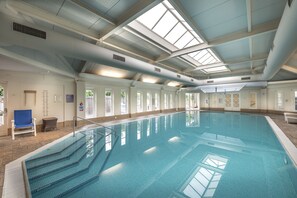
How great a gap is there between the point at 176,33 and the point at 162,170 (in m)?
4.79

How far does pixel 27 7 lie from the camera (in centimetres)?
300

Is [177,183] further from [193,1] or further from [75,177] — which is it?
[193,1]

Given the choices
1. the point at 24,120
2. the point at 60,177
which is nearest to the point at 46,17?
the point at 60,177

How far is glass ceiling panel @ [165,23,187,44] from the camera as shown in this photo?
4916 millimetres

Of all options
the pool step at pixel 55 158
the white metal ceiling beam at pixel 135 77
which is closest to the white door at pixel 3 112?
the pool step at pixel 55 158

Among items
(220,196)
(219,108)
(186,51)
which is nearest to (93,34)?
(186,51)

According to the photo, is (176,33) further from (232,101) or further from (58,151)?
(232,101)

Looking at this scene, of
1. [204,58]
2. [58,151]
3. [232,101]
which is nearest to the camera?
[58,151]

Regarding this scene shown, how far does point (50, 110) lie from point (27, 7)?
181 inches

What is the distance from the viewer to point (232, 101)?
14.7 metres

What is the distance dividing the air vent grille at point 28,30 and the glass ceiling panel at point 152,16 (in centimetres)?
268

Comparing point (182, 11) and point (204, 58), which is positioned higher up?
point (204, 58)

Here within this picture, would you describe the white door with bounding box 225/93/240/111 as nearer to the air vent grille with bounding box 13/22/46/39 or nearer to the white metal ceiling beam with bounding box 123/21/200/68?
the white metal ceiling beam with bounding box 123/21/200/68

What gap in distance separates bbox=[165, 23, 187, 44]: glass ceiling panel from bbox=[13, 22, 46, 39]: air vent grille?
4028 millimetres
